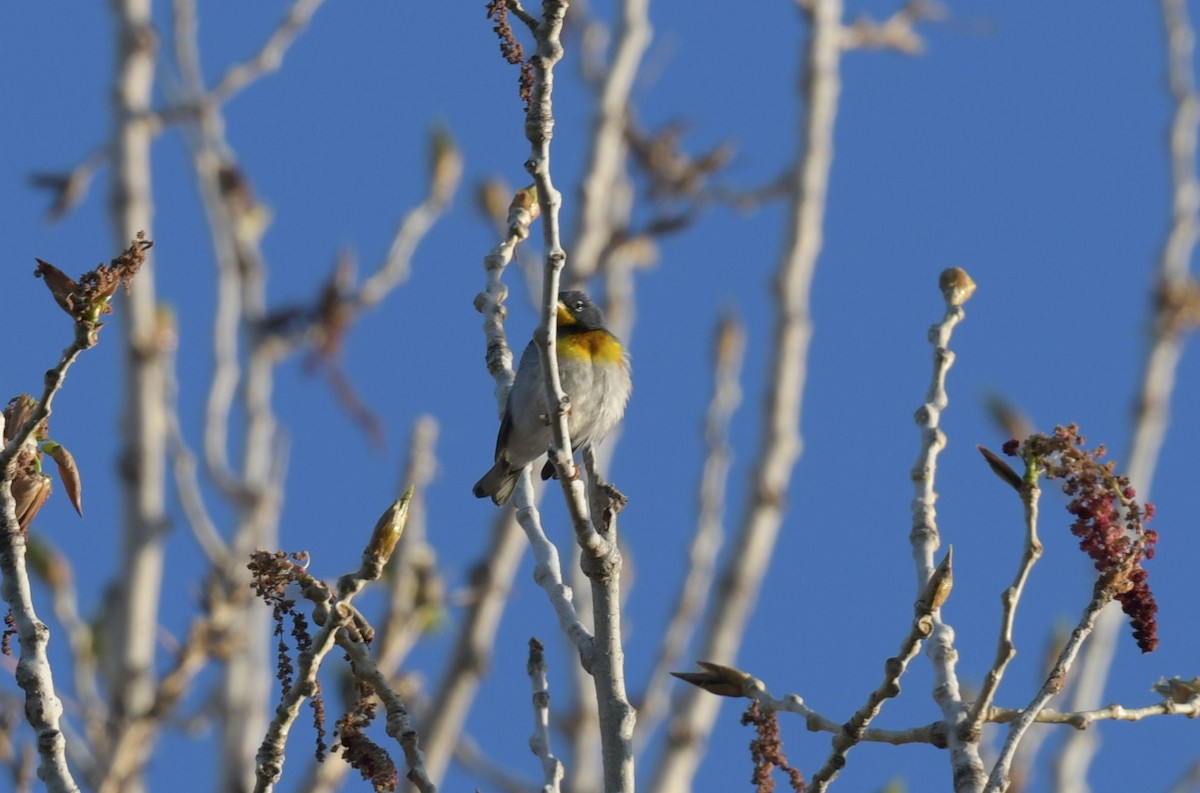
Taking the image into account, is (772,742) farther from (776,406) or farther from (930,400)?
(776,406)

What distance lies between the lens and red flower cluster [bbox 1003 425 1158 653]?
291cm

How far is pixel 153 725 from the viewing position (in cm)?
716

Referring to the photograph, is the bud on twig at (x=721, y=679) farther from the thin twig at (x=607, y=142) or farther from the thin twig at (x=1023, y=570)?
the thin twig at (x=607, y=142)

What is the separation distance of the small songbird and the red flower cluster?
315 cm

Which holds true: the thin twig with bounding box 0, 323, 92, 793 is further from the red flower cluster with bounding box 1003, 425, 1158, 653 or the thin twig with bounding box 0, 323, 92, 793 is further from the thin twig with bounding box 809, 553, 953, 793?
the red flower cluster with bounding box 1003, 425, 1158, 653

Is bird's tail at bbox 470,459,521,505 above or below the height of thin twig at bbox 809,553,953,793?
above

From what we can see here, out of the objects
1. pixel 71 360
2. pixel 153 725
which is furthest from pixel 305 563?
pixel 153 725

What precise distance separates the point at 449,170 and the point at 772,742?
637cm

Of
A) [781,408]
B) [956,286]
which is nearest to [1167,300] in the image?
[781,408]

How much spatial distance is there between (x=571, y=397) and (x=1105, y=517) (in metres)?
3.51

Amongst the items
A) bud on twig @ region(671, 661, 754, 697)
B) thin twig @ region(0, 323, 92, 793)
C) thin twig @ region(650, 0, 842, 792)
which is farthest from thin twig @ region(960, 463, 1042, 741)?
thin twig @ region(650, 0, 842, 792)

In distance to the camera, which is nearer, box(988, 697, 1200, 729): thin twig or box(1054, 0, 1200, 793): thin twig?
box(988, 697, 1200, 729): thin twig

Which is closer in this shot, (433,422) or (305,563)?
(305,563)

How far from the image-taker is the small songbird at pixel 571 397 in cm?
615
